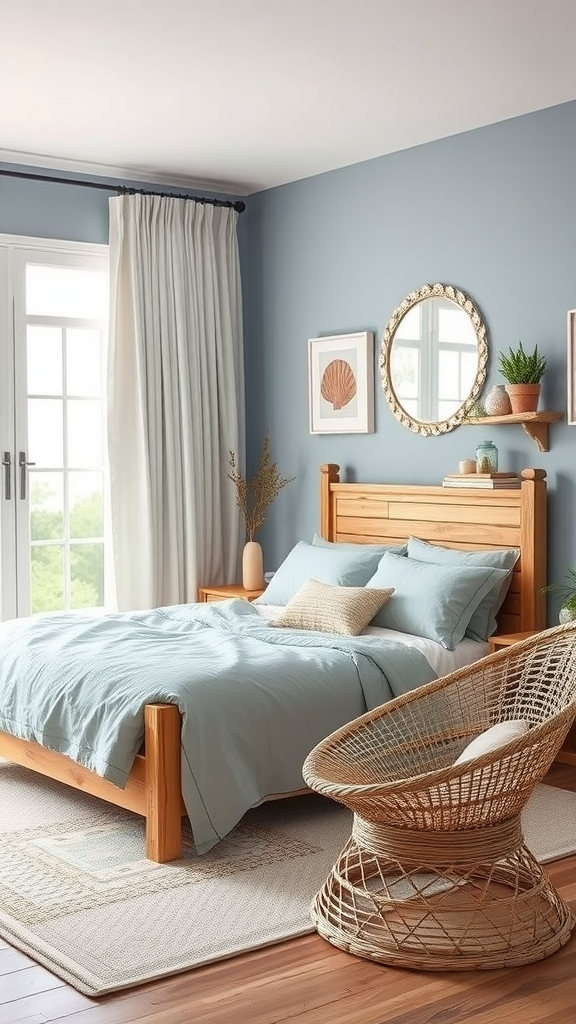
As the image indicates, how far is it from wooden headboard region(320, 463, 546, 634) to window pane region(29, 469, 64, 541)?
1.31 m

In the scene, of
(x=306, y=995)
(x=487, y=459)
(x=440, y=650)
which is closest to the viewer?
(x=306, y=995)

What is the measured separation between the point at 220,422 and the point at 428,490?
146 centimetres

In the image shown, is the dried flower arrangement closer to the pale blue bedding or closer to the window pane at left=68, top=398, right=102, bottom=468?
the window pane at left=68, top=398, right=102, bottom=468

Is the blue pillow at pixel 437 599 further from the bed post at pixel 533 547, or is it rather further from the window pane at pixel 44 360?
the window pane at pixel 44 360

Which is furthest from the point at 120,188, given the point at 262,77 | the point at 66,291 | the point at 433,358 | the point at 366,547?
the point at 366,547

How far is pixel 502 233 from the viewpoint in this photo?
16.7ft

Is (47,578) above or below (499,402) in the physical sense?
below

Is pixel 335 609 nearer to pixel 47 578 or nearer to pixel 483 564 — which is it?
pixel 483 564

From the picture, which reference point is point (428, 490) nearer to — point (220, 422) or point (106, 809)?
point (220, 422)

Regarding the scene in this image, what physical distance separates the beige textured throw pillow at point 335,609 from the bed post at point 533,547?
57 centimetres

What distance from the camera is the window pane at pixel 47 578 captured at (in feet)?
19.3

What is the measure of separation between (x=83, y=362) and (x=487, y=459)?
218cm

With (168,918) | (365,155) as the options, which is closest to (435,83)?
(365,155)

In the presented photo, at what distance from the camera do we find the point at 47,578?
593 centimetres
